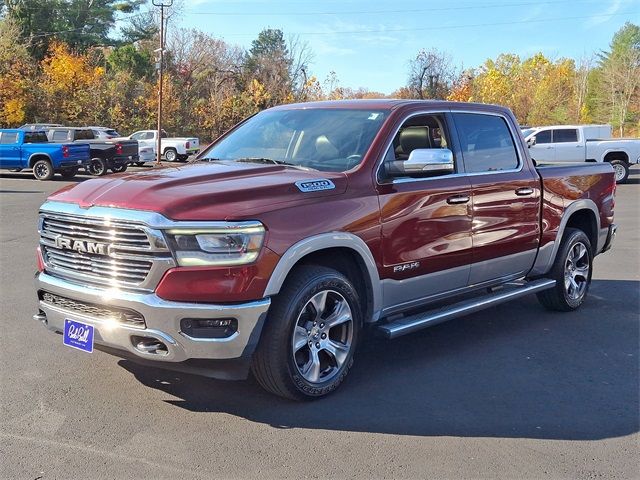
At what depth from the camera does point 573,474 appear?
10.9ft

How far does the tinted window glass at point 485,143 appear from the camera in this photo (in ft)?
17.7

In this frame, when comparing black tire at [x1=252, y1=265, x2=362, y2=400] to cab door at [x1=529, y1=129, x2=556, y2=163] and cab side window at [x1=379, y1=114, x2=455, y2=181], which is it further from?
cab door at [x1=529, y1=129, x2=556, y2=163]

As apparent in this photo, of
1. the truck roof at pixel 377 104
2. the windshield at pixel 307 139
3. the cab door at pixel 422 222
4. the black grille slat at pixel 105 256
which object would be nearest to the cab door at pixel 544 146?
the truck roof at pixel 377 104

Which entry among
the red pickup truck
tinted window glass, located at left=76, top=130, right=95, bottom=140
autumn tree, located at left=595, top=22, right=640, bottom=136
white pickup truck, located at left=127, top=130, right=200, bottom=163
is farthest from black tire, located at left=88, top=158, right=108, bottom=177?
autumn tree, located at left=595, top=22, right=640, bottom=136

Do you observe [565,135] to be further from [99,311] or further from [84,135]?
[99,311]

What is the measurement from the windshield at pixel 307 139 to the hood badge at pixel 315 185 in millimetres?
347

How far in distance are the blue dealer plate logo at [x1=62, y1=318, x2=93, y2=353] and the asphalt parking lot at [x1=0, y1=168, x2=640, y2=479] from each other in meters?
0.43

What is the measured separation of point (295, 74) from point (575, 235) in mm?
49507

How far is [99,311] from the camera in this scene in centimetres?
379

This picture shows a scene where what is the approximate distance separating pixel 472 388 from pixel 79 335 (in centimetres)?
265

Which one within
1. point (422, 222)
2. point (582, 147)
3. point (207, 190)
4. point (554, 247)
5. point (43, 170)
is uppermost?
point (582, 147)

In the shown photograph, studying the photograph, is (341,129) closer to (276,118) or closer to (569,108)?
(276,118)

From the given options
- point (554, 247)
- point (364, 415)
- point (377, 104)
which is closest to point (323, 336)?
point (364, 415)

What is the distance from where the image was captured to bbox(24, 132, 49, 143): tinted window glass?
75.2ft
